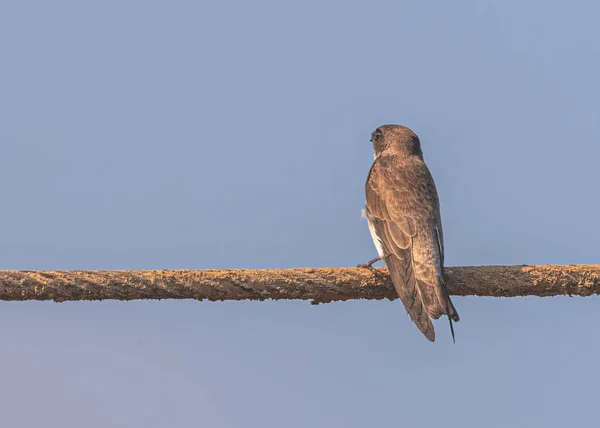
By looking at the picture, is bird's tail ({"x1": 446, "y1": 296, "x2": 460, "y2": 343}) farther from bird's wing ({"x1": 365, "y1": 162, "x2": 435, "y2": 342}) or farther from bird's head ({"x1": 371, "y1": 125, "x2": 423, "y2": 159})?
bird's head ({"x1": 371, "y1": 125, "x2": 423, "y2": 159})

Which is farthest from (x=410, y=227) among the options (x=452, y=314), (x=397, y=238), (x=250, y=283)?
(x=250, y=283)

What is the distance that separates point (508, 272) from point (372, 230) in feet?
7.90

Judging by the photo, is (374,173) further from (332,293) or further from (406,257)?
(332,293)

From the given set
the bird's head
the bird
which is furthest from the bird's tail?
the bird's head

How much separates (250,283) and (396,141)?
4.71 meters

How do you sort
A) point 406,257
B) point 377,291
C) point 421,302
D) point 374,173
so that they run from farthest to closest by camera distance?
point 374,173 → point 406,257 → point 421,302 → point 377,291

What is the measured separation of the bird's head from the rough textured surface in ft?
12.2

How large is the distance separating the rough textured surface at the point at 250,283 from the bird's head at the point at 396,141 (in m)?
3.70

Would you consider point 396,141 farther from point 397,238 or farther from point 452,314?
point 452,314

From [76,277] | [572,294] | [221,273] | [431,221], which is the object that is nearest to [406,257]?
[431,221]

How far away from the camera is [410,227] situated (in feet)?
26.6

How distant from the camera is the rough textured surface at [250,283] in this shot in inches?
219

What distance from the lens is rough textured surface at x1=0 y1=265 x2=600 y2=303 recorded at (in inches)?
219

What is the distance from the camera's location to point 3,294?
5.50 meters
